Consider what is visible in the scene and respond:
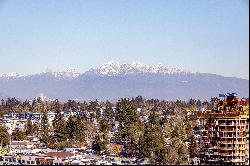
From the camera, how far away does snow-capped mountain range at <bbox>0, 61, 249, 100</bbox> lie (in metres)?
110

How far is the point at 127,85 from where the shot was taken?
12144 cm

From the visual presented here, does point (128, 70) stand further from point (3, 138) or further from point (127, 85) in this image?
point (3, 138)

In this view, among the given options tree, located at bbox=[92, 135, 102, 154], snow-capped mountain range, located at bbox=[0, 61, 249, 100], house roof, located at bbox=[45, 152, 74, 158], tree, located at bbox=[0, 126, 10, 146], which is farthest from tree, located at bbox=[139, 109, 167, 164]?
snow-capped mountain range, located at bbox=[0, 61, 249, 100]

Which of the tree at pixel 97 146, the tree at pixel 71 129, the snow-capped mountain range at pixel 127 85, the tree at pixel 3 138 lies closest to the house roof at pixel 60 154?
the tree at pixel 97 146

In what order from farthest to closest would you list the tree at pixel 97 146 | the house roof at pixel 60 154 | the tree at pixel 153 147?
the tree at pixel 97 146 < the house roof at pixel 60 154 < the tree at pixel 153 147

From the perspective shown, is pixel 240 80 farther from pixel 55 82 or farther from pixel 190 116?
pixel 190 116

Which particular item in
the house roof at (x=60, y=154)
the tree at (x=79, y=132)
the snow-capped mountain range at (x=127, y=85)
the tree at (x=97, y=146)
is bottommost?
the house roof at (x=60, y=154)

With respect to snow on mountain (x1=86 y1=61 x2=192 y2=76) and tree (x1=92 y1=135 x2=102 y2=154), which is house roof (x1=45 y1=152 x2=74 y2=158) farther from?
snow on mountain (x1=86 y1=61 x2=192 y2=76)

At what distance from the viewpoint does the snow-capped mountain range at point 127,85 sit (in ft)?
360

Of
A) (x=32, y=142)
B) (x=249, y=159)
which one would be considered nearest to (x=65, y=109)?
(x=32, y=142)

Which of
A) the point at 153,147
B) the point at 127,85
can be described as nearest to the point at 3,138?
the point at 153,147

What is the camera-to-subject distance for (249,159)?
43.8 feet

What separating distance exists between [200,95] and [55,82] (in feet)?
139

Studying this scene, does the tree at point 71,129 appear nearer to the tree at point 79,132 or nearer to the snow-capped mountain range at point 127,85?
the tree at point 79,132
